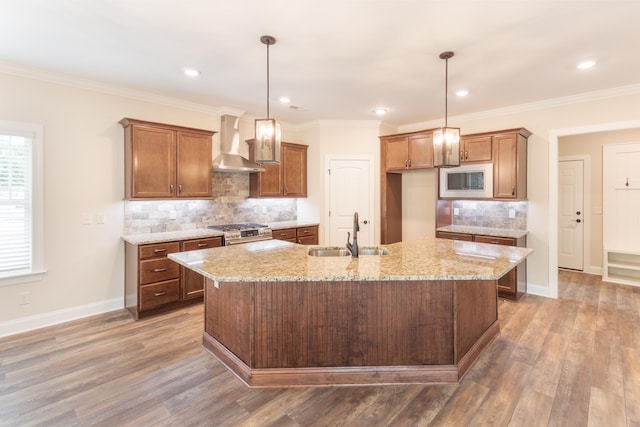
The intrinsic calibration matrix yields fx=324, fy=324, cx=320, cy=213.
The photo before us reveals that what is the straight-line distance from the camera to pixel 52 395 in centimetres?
229

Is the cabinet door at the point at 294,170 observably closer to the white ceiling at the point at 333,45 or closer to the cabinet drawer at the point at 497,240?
the white ceiling at the point at 333,45

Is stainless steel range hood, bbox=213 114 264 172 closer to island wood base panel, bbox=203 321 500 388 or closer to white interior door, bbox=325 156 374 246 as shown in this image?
white interior door, bbox=325 156 374 246

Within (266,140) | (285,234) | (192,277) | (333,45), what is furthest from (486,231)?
(192,277)

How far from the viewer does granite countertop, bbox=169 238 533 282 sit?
6.70 feet

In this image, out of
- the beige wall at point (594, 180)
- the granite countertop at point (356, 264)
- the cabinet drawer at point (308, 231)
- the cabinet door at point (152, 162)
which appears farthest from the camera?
the beige wall at point (594, 180)

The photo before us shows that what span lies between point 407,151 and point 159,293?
4.06 meters

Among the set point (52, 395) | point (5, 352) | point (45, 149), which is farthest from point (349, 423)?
point (45, 149)

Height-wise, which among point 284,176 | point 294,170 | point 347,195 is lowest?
point 347,195

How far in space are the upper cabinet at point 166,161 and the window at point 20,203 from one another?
0.84m

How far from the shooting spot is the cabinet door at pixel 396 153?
5234 mm

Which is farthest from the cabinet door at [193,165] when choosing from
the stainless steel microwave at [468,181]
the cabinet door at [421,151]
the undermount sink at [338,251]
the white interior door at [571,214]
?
the white interior door at [571,214]

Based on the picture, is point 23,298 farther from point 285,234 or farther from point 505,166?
point 505,166

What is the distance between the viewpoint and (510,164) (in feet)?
14.1

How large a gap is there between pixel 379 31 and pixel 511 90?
2.30 m
